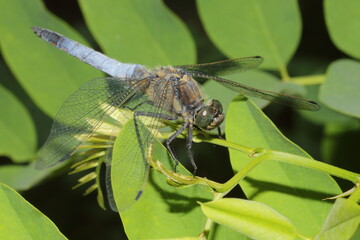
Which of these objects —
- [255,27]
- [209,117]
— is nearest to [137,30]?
[255,27]

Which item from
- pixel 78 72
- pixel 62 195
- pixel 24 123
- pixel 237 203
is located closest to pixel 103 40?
pixel 78 72

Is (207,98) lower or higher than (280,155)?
lower

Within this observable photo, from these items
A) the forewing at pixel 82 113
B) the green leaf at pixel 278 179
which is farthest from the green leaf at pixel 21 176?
the green leaf at pixel 278 179

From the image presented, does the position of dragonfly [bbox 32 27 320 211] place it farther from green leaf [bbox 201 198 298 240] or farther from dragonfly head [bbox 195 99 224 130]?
green leaf [bbox 201 198 298 240]

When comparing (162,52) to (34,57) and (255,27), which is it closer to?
(255,27)

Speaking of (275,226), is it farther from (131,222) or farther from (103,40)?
(103,40)

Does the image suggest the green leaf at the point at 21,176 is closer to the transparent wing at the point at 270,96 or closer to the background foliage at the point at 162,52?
the background foliage at the point at 162,52
